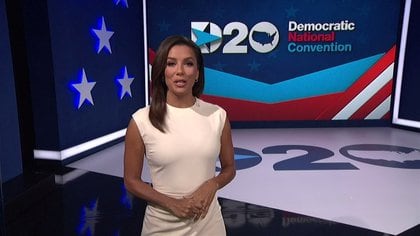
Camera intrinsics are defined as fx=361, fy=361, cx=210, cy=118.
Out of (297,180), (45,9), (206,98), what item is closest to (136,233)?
(297,180)

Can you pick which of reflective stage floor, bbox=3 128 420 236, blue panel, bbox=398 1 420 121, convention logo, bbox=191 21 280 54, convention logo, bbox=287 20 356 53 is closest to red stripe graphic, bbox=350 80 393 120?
blue panel, bbox=398 1 420 121

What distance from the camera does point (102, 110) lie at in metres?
4.71

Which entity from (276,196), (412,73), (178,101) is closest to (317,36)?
(412,73)

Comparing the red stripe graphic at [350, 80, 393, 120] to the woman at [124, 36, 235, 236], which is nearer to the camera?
the woman at [124, 36, 235, 236]

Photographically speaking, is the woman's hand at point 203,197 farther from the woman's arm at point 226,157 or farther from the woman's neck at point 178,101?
the woman's neck at point 178,101

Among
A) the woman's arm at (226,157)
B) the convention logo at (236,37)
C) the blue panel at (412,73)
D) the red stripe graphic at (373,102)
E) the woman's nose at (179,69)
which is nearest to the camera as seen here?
the woman's nose at (179,69)

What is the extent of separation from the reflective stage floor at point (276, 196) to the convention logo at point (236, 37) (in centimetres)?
182

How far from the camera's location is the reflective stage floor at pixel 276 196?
2.61m

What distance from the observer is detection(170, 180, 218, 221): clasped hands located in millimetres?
1095

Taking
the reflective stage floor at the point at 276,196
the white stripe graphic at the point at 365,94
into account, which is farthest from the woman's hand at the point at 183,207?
the white stripe graphic at the point at 365,94

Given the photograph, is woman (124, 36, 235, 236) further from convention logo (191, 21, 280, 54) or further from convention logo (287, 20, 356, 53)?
convention logo (287, 20, 356, 53)

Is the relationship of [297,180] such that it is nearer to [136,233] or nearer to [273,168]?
[273,168]

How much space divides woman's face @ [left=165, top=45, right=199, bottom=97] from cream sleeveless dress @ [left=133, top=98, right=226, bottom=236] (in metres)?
0.08

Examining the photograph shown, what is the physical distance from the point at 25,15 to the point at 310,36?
4126 millimetres
